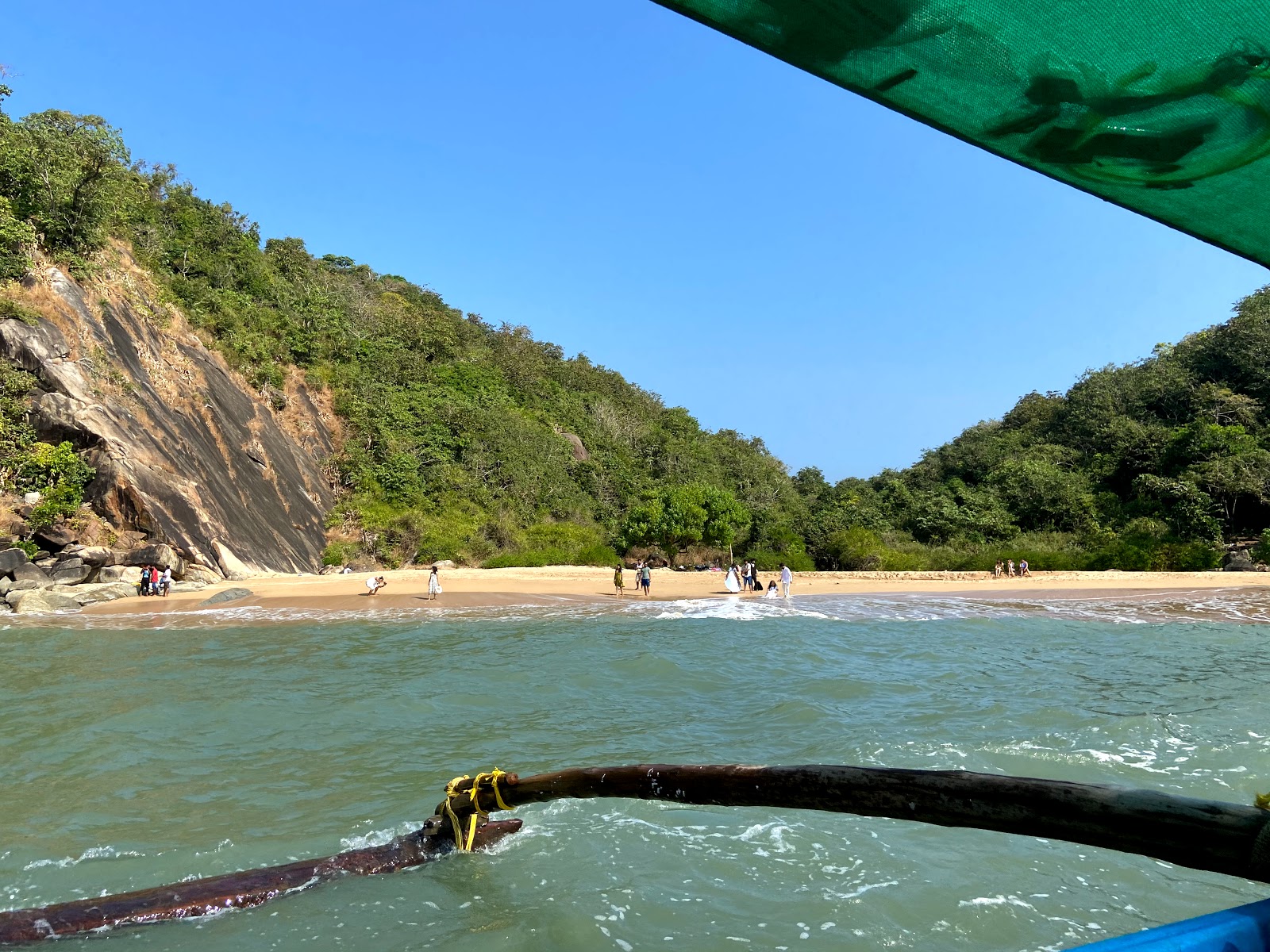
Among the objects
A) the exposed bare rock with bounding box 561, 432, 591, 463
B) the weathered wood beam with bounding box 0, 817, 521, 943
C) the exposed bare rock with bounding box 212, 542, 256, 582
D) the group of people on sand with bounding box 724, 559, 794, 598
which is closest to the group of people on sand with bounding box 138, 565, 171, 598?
the exposed bare rock with bounding box 212, 542, 256, 582

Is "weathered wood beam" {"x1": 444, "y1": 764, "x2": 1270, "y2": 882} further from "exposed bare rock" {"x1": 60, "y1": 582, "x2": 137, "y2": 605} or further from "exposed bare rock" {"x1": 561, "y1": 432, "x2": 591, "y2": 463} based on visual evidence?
"exposed bare rock" {"x1": 561, "y1": 432, "x2": 591, "y2": 463}

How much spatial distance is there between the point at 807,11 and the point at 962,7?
28 centimetres

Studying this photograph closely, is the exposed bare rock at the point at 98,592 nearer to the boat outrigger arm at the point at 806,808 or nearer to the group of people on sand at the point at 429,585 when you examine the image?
the group of people on sand at the point at 429,585

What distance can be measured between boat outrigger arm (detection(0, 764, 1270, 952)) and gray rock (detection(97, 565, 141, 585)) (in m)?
21.0

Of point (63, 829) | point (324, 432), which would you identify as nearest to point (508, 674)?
point (63, 829)

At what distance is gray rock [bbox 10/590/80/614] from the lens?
64.3 ft

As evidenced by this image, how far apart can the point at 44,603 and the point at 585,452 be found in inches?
1172

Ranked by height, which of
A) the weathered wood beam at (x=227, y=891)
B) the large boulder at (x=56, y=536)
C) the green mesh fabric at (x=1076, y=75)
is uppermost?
the green mesh fabric at (x=1076, y=75)

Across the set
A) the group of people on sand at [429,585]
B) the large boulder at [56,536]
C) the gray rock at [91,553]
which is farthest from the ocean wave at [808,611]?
the large boulder at [56,536]

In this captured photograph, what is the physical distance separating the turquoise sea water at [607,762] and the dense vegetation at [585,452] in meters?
17.1

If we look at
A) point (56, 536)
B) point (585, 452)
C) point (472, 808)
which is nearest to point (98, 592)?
point (56, 536)

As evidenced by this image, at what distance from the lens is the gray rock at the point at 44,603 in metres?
19.6

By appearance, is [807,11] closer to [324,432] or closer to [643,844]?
[643,844]

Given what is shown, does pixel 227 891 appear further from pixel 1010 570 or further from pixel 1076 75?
pixel 1010 570
